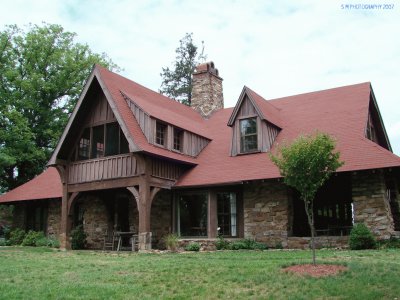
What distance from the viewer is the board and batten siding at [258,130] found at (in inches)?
760

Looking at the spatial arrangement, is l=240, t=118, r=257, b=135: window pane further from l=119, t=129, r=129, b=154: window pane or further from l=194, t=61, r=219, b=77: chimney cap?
l=194, t=61, r=219, b=77: chimney cap

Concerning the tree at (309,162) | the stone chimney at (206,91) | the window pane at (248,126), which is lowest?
the tree at (309,162)

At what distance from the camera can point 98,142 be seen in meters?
19.7

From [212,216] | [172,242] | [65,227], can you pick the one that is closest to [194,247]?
[172,242]

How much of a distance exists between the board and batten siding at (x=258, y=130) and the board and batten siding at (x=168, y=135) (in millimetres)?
1813

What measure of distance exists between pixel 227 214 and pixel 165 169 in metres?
2.99

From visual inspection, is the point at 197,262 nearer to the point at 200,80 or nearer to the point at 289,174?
the point at 289,174

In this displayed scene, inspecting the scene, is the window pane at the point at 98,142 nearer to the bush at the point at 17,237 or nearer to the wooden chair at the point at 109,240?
the wooden chair at the point at 109,240

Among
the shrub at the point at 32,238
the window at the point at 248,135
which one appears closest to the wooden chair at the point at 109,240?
the shrub at the point at 32,238

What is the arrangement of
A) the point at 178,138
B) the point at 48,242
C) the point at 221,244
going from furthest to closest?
the point at 48,242 < the point at 178,138 < the point at 221,244

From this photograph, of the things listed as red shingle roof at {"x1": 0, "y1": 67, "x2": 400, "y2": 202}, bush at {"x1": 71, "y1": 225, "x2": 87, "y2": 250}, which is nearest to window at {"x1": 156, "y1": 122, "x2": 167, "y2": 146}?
red shingle roof at {"x1": 0, "y1": 67, "x2": 400, "y2": 202}

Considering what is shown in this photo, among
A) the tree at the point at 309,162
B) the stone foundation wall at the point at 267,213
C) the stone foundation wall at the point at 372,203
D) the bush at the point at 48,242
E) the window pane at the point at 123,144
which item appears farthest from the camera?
the bush at the point at 48,242

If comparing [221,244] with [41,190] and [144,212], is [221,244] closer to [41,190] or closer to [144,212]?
[144,212]

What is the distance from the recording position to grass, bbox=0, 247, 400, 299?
8539mm
